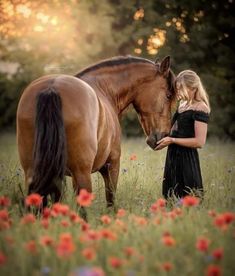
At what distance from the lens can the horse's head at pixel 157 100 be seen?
16.7ft

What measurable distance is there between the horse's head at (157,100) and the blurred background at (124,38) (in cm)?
1079

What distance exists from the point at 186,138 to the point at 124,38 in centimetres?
1260

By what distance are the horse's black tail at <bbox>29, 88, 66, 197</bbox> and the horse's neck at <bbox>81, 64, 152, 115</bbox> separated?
168 cm

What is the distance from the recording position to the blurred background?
16.2 metres

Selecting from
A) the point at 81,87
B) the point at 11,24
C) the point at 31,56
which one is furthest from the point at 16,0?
the point at 81,87

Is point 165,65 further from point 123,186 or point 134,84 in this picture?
point 123,186

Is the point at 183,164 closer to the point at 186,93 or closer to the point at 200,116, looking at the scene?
the point at 200,116

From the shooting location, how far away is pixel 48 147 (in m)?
3.34

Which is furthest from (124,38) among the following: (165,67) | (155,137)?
(155,137)

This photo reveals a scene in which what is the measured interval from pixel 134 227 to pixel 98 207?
1931mm

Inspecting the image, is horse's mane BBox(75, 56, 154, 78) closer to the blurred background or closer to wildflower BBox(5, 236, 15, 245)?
wildflower BBox(5, 236, 15, 245)

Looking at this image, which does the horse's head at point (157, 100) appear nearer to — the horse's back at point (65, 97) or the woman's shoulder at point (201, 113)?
the woman's shoulder at point (201, 113)

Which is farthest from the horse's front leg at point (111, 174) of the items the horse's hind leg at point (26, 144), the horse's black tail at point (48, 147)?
the horse's black tail at point (48, 147)

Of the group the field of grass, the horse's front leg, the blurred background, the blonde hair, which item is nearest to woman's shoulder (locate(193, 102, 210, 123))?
the blonde hair
